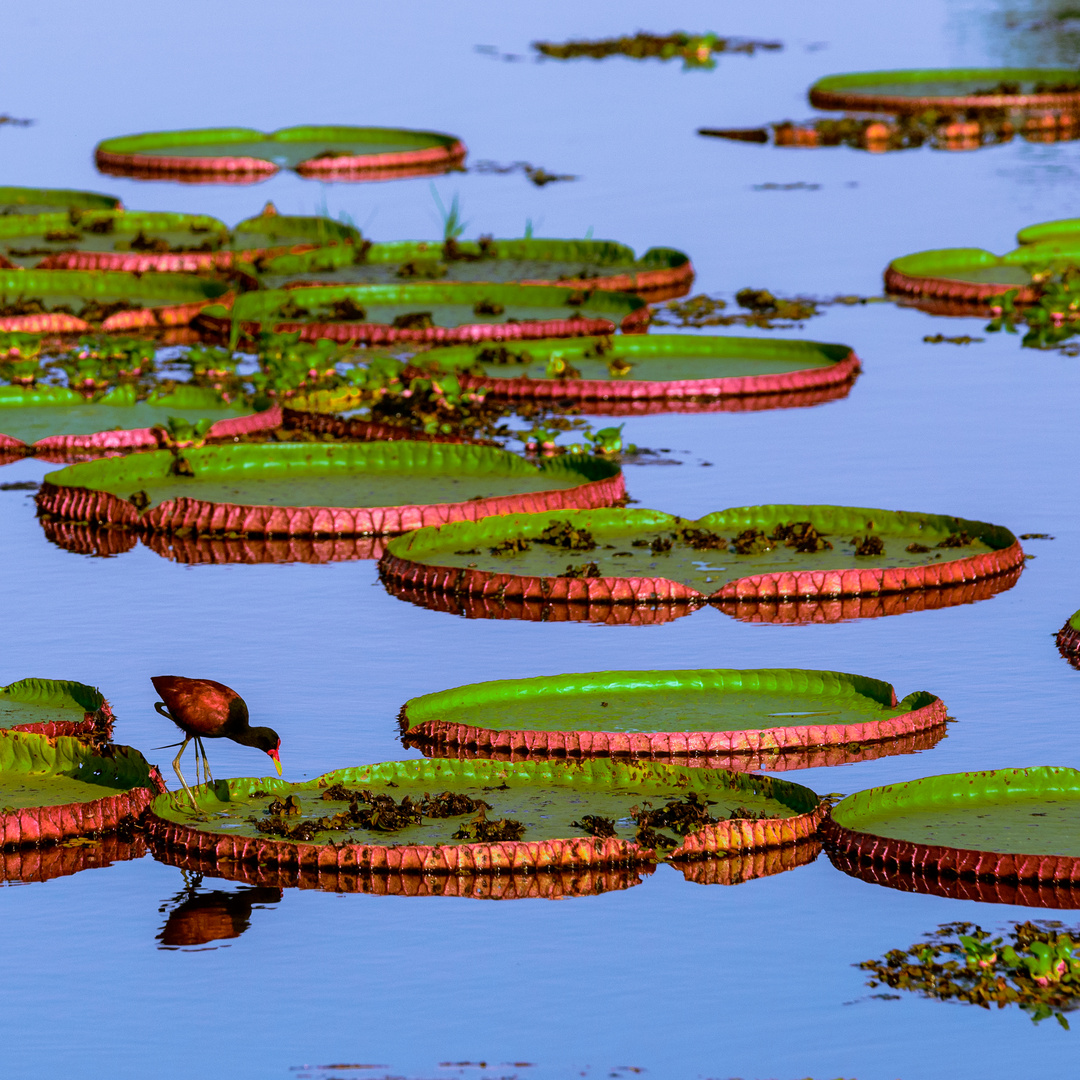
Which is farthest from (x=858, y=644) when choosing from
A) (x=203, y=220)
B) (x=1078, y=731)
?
(x=203, y=220)

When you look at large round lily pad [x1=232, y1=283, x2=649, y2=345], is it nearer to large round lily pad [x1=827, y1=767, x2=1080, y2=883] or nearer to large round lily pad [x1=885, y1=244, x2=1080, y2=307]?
large round lily pad [x1=885, y1=244, x2=1080, y2=307]

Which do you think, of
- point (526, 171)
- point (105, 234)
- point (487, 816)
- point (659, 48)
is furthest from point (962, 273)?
point (659, 48)

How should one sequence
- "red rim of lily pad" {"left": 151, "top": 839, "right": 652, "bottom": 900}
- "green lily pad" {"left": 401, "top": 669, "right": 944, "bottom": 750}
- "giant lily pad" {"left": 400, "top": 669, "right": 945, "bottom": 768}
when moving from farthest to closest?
1. "green lily pad" {"left": 401, "top": 669, "right": 944, "bottom": 750}
2. "giant lily pad" {"left": 400, "top": 669, "right": 945, "bottom": 768}
3. "red rim of lily pad" {"left": 151, "top": 839, "right": 652, "bottom": 900}

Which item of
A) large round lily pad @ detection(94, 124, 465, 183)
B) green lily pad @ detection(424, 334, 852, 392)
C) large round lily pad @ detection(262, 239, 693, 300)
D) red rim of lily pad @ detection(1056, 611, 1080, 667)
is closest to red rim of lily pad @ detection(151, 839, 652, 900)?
red rim of lily pad @ detection(1056, 611, 1080, 667)

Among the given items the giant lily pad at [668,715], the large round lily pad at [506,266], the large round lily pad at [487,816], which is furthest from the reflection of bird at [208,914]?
the large round lily pad at [506,266]

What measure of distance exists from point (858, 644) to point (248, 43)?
49.0 m

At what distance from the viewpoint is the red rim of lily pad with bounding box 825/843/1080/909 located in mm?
10438

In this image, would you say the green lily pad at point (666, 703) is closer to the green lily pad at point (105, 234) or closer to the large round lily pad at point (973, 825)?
the large round lily pad at point (973, 825)

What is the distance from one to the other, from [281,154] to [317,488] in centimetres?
2236

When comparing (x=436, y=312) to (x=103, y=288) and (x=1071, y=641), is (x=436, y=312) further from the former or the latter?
(x=1071, y=641)

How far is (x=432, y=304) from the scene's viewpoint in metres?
26.7

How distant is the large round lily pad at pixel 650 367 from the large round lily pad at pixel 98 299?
465cm

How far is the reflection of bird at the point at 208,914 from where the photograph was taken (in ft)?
34.3

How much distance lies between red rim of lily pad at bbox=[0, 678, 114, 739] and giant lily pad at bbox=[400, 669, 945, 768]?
1661mm
